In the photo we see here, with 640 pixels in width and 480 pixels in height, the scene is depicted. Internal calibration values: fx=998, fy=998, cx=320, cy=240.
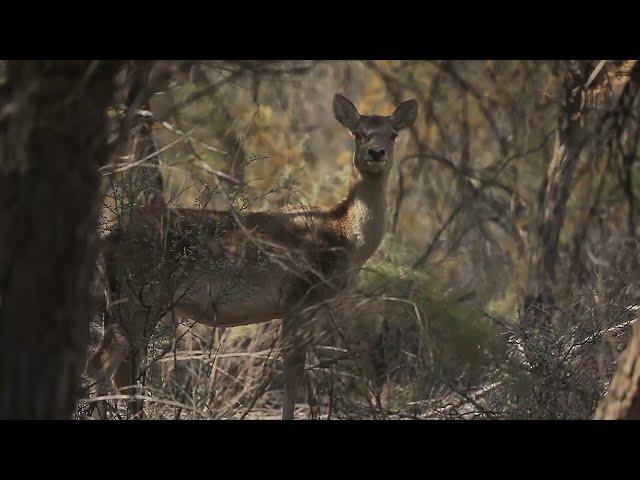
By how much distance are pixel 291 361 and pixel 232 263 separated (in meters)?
1.05

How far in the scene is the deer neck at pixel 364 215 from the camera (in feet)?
28.6

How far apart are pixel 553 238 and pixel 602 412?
5200mm

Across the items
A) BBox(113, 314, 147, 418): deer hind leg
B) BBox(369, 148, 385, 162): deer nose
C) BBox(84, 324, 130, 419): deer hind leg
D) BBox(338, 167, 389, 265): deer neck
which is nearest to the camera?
BBox(113, 314, 147, 418): deer hind leg

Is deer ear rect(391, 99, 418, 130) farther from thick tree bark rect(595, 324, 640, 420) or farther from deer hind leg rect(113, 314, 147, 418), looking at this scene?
thick tree bark rect(595, 324, 640, 420)

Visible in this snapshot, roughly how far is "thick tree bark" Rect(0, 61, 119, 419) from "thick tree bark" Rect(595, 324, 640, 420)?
2364 millimetres

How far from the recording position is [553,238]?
31.7 feet

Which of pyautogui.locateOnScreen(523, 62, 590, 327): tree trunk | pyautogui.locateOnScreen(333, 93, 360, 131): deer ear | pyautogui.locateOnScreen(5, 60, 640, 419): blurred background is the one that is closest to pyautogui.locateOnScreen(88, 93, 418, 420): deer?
pyautogui.locateOnScreen(5, 60, 640, 419): blurred background

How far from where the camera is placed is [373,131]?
9078mm

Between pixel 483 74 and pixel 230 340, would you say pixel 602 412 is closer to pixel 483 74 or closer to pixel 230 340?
pixel 230 340

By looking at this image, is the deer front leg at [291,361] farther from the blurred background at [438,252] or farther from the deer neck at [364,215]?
the deer neck at [364,215]

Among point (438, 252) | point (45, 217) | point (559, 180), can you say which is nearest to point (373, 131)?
point (559, 180)

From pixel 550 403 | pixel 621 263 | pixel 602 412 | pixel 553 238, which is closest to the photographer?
pixel 602 412

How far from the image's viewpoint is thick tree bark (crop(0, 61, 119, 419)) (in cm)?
371
